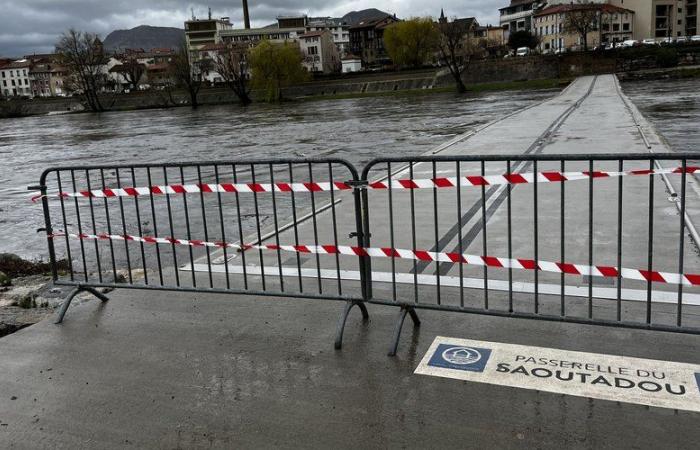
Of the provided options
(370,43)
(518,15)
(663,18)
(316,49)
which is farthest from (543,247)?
(518,15)

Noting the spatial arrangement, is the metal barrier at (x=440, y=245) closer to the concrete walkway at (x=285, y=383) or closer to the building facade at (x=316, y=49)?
the concrete walkway at (x=285, y=383)

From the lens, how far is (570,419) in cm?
369

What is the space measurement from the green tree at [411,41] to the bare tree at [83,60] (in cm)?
4731

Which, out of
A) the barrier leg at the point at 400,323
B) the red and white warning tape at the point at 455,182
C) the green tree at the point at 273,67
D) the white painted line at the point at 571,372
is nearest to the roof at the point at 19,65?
the green tree at the point at 273,67

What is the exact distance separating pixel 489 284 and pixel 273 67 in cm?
8118

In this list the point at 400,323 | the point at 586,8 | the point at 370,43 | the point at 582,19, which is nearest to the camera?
the point at 400,323

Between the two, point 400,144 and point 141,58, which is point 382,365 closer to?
point 400,144

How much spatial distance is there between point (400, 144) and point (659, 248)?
1479 centimetres

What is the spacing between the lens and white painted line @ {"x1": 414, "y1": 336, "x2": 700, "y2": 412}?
3920 millimetres

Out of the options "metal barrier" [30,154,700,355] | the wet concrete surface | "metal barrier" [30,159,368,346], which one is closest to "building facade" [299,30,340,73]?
"metal barrier" [30,159,368,346]

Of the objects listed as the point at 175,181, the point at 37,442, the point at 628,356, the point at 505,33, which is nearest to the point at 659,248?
the point at 628,356

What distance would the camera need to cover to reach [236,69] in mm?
89938

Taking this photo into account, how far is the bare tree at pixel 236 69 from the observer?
87875 millimetres

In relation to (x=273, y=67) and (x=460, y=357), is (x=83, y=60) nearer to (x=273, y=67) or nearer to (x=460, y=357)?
(x=273, y=67)
